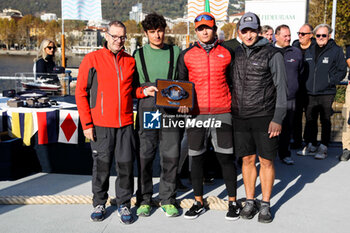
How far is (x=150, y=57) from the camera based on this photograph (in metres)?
3.09

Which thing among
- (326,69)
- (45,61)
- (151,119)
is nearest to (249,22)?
(151,119)

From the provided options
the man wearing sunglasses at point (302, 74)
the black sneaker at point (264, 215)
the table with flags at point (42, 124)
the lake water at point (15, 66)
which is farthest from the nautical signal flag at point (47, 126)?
the lake water at point (15, 66)

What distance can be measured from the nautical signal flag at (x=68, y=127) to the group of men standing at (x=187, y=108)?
3.58 ft

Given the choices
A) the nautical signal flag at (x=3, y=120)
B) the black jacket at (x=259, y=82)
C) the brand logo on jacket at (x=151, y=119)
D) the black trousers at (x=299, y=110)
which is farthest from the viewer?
the black trousers at (x=299, y=110)

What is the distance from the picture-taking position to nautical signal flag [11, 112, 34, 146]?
4090mm

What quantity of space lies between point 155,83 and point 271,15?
30.5 ft

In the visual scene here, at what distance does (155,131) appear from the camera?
3.21m

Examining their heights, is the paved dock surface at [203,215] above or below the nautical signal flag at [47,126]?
below

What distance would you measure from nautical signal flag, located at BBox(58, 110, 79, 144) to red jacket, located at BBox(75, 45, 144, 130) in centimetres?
111

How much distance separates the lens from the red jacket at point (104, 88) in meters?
2.96

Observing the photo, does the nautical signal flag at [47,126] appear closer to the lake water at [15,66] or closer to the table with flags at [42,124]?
the table with flags at [42,124]

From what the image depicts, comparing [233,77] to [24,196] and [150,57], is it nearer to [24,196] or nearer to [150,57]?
[150,57]

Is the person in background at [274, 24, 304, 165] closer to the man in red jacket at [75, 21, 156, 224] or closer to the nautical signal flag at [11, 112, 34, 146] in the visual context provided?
the man in red jacket at [75, 21, 156, 224]

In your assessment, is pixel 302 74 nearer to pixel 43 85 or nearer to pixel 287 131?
pixel 287 131
